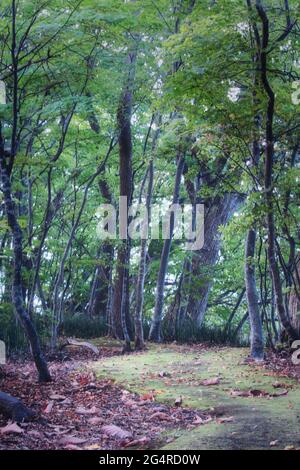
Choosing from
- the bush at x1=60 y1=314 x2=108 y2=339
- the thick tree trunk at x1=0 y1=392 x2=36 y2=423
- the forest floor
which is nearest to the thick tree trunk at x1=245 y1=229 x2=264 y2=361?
the forest floor

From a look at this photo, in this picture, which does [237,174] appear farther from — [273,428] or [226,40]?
[273,428]

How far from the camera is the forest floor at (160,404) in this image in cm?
362

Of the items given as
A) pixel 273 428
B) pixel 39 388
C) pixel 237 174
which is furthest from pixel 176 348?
pixel 273 428

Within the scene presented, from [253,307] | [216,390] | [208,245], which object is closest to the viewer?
[216,390]

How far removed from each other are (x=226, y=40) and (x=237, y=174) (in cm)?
347

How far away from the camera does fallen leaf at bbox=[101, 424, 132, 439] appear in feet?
12.4

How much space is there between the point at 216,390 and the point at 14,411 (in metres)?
2.19

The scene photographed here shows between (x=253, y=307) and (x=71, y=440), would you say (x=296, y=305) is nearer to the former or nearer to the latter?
(x=253, y=307)

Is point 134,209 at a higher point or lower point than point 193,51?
lower

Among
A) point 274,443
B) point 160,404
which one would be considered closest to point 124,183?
point 160,404

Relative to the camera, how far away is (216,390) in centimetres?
542

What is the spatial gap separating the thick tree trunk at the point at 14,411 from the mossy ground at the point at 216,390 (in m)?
1.13

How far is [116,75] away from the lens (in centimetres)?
766

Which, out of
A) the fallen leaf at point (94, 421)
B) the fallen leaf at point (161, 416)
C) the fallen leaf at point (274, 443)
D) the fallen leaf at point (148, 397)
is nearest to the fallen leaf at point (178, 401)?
the fallen leaf at point (148, 397)
